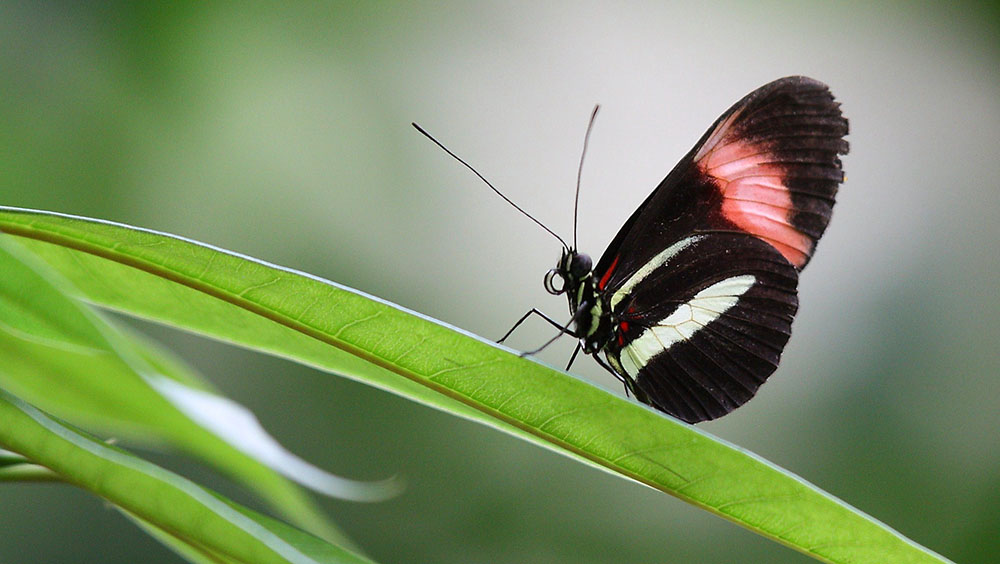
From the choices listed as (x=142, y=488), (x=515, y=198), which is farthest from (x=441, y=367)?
(x=515, y=198)

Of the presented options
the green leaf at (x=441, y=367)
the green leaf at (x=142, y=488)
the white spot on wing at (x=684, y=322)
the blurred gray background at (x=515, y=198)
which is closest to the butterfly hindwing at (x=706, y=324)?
the white spot on wing at (x=684, y=322)

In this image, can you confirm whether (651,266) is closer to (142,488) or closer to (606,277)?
(606,277)

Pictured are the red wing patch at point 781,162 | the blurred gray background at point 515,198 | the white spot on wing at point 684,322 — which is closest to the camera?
the red wing patch at point 781,162

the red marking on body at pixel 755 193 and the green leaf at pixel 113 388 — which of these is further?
the red marking on body at pixel 755 193

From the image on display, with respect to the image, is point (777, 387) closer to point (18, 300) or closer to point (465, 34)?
point (465, 34)

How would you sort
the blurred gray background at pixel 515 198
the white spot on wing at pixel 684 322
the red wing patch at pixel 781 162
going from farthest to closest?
1. the blurred gray background at pixel 515 198
2. the white spot on wing at pixel 684 322
3. the red wing patch at pixel 781 162

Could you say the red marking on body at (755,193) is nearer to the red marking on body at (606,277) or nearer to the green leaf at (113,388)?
the red marking on body at (606,277)

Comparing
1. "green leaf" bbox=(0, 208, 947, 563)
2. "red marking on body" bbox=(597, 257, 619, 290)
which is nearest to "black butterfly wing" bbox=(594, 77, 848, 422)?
"red marking on body" bbox=(597, 257, 619, 290)

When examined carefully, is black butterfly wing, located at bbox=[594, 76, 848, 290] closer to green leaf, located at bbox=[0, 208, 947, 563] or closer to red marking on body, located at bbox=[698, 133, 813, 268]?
red marking on body, located at bbox=[698, 133, 813, 268]
